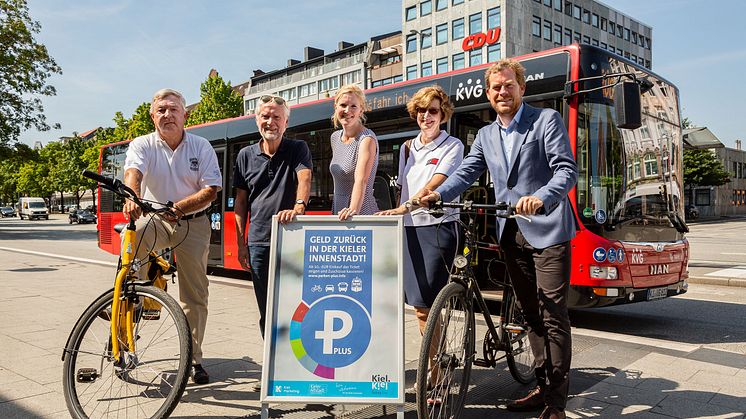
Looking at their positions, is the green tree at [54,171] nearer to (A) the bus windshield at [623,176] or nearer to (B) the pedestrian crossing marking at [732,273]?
(B) the pedestrian crossing marking at [732,273]

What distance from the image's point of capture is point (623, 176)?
20.8 feet

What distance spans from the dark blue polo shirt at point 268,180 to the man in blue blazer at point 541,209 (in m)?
1.05

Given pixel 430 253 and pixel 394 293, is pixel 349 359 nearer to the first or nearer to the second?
pixel 394 293

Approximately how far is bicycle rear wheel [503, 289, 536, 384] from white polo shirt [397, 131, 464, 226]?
74 cm

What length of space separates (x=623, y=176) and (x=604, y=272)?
1.08 metres

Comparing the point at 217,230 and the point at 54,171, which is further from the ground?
the point at 54,171

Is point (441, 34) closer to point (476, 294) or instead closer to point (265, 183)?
point (265, 183)

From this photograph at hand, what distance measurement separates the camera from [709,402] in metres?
3.89

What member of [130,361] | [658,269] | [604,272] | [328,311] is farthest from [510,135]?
[658,269]

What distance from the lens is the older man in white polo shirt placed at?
3975 millimetres

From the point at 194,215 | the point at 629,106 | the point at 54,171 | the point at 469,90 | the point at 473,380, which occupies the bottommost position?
the point at 473,380

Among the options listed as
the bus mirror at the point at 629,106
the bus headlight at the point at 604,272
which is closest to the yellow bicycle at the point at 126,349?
the bus mirror at the point at 629,106

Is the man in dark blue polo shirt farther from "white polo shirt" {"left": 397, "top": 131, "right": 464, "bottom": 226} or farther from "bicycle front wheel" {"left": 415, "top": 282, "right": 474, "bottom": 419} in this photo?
"bicycle front wheel" {"left": 415, "top": 282, "right": 474, "bottom": 419}

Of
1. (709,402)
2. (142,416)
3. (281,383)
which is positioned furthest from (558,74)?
(142,416)
